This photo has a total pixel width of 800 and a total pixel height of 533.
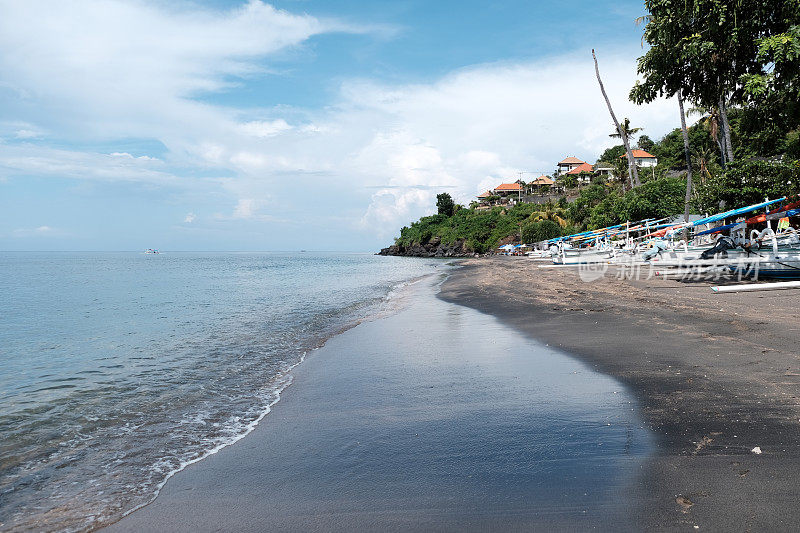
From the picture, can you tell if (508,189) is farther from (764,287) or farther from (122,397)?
(122,397)

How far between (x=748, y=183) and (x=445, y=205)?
108 m

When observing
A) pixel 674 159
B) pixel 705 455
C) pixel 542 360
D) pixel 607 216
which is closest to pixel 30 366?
pixel 542 360

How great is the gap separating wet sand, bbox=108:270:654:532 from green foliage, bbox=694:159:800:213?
1523 cm

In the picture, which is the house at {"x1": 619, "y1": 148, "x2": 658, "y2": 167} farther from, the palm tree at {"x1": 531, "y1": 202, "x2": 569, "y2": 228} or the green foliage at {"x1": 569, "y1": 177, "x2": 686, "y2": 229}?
the green foliage at {"x1": 569, "y1": 177, "x2": 686, "y2": 229}

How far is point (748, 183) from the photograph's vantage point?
19.3m

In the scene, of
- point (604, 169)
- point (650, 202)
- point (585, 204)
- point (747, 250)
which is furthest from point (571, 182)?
point (747, 250)

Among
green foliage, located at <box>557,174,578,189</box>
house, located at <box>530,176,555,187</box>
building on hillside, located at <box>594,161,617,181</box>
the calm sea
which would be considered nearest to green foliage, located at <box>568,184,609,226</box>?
building on hillside, located at <box>594,161,617,181</box>

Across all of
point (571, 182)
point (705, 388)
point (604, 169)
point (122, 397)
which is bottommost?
point (122, 397)

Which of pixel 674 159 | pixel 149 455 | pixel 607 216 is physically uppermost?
pixel 674 159

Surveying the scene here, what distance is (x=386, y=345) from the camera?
10734 mm

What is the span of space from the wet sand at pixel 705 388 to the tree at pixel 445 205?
369 ft

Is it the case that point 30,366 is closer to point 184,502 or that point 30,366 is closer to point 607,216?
point 184,502

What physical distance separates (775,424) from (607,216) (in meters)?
45.6

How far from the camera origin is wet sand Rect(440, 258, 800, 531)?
139 inches
